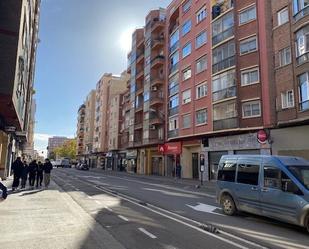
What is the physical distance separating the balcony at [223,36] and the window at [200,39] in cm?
196

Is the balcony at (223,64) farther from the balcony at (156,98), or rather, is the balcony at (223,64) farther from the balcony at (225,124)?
the balcony at (156,98)

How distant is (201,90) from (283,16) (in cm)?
1216

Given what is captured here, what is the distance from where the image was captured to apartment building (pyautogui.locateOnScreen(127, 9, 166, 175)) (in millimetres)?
48938

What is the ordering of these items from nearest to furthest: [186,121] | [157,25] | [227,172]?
[227,172]
[186,121]
[157,25]

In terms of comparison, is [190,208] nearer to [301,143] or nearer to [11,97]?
[11,97]

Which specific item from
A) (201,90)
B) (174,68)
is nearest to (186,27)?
(174,68)

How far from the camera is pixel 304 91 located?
2236 centimetres

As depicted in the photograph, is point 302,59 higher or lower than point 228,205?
higher

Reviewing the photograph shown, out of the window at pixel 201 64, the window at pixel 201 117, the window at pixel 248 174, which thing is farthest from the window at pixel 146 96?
the window at pixel 248 174

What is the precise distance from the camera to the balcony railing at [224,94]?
3014 cm

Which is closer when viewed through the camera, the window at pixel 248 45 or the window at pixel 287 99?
the window at pixel 287 99

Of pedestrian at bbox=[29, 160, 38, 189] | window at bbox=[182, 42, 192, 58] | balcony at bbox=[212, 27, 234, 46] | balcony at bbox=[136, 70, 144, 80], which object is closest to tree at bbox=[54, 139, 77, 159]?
balcony at bbox=[136, 70, 144, 80]

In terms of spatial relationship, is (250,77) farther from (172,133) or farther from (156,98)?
(156,98)

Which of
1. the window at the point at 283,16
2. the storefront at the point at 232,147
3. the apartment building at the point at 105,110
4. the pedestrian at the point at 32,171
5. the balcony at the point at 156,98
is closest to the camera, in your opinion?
the pedestrian at the point at 32,171
